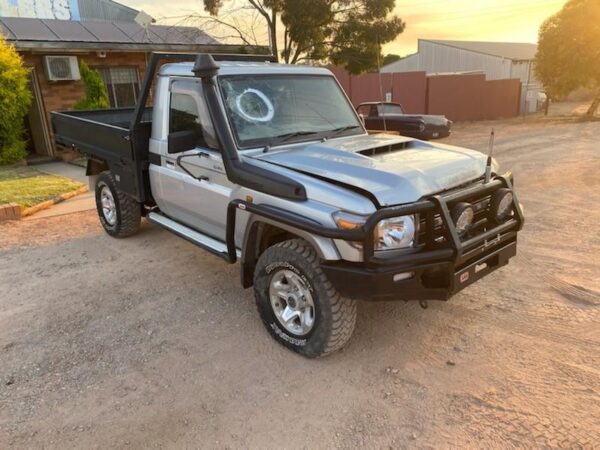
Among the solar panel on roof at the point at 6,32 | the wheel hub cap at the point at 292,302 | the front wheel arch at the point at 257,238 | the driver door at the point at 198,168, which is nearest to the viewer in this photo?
the wheel hub cap at the point at 292,302

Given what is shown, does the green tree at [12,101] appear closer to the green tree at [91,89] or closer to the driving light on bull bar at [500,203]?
the green tree at [91,89]

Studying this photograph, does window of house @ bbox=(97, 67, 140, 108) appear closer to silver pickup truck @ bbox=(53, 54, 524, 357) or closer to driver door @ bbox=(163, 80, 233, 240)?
silver pickup truck @ bbox=(53, 54, 524, 357)

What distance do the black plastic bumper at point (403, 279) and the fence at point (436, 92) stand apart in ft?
57.2

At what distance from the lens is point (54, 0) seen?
16.6 metres

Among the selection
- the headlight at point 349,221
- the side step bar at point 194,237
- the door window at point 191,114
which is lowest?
the side step bar at point 194,237

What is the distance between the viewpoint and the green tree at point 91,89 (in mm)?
11984

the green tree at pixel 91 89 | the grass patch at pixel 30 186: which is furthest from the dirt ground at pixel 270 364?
the green tree at pixel 91 89

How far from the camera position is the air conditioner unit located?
38.1 feet

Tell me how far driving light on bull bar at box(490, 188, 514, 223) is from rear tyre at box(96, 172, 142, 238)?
4101mm

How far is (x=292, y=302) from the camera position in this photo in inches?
142

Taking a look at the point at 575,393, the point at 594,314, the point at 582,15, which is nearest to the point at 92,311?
the point at 575,393

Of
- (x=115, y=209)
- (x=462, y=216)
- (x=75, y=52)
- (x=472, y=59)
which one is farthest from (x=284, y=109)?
(x=472, y=59)

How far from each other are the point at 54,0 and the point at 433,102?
15.7 meters

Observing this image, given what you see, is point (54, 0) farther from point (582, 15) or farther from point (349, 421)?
point (582, 15)
